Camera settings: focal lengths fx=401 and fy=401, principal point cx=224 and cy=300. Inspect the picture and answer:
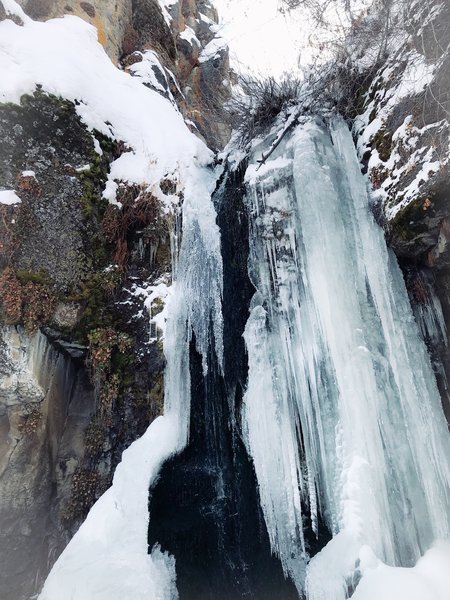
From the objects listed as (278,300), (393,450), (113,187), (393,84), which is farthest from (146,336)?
(393,84)

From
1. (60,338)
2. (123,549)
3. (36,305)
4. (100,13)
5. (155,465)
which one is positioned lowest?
(123,549)

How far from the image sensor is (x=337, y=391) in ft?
11.8

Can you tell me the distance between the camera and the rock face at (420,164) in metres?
3.65

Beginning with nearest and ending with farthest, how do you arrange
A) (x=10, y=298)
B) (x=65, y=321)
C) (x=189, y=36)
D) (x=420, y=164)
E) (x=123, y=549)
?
(x=123, y=549) < (x=420, y=164) < (x=10, y=298) < (x=65, y=321) < (x=189, y=36)

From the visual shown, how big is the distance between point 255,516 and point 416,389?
1.98m

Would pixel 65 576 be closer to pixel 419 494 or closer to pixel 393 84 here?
pixel 419 494

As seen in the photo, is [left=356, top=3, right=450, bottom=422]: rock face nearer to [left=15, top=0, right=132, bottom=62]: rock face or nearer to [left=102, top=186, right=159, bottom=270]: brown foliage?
[left=102, top=186, right=159, bottom=270]: brown foliage

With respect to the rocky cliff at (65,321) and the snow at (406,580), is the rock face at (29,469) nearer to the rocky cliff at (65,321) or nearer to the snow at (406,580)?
the rocky cliff at (65,321)

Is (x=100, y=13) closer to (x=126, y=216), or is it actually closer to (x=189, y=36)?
(x=189, y=36)

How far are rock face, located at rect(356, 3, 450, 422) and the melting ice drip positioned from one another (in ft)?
0.93

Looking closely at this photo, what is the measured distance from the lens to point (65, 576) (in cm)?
320

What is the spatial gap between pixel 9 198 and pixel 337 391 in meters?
4.01

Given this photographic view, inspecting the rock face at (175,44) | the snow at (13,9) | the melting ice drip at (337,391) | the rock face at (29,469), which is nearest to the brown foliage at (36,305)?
the rock face at (29,469)

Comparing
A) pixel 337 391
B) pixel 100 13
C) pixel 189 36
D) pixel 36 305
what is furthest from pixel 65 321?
pixel 189 36
